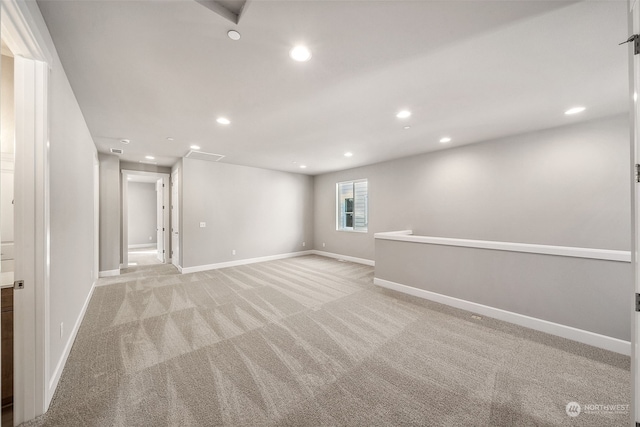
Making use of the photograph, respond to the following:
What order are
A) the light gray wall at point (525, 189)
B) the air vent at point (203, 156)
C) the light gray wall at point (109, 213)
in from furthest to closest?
the light gray wall at point (109, 213)
the air vent at point (203, 156)
the light gray wall at point (525, 189)

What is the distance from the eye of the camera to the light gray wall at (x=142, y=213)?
882cm

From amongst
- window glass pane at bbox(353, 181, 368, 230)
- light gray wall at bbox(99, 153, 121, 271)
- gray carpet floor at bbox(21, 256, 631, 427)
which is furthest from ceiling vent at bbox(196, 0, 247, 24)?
light gray wall at bbox(99, 153, 121, 271)

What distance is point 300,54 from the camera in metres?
1.82

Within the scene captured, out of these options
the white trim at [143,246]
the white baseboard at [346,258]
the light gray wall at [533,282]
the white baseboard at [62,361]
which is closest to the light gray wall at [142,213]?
the white trim at [143,246]

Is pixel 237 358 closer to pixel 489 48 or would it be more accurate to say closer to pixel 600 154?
pixel 489 48

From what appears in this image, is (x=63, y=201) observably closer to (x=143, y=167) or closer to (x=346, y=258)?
(x=143, y=167)

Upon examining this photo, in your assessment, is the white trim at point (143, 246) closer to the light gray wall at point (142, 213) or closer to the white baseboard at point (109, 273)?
the light gray wall at point (142, 213)

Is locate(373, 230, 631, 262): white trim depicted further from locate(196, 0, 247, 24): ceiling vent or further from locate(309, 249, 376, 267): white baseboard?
locate(196, 0, 247, 24): ceiling vent

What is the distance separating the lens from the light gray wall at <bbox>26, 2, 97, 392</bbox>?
172 cm

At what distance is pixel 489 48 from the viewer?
1.77 m

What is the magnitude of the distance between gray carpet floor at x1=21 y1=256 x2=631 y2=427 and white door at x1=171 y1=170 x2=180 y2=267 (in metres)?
2.24

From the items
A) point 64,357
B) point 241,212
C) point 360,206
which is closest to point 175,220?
point 241,212

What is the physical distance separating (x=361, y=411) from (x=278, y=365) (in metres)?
0.81

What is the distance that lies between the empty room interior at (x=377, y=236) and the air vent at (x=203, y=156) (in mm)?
162
